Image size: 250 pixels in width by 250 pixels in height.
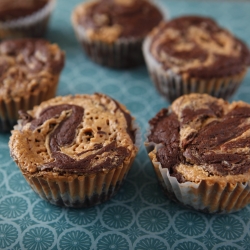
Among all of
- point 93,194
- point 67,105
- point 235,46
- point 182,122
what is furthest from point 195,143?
point 235,46

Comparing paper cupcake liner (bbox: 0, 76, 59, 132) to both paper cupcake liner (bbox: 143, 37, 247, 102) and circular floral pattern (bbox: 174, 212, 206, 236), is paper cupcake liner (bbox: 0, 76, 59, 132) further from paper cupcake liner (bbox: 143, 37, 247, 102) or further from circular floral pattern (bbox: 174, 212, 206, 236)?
circular floral pattern (bbox: 174, 212, 206, 236)

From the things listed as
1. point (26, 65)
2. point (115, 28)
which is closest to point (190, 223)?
point (26, 65)

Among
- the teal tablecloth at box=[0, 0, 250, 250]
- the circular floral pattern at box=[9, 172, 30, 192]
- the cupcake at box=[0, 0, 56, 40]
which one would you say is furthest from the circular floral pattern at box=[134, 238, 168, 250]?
the cupcake at box=[0, 0, 56, 40]

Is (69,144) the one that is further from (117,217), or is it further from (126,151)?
(117,217)

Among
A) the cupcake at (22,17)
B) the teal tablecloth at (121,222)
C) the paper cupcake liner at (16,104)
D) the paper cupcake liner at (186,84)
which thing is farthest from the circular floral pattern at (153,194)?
the cupcake at (22,17)

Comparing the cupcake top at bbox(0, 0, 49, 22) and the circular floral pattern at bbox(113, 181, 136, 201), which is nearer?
the circular floral pattern at bbox(113, 181, 136, 201)

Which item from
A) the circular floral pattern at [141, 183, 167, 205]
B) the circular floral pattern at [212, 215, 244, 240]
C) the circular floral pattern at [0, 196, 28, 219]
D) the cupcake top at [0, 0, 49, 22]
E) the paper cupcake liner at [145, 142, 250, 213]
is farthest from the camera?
the cupcake top at [0, 0, 49, 22]
